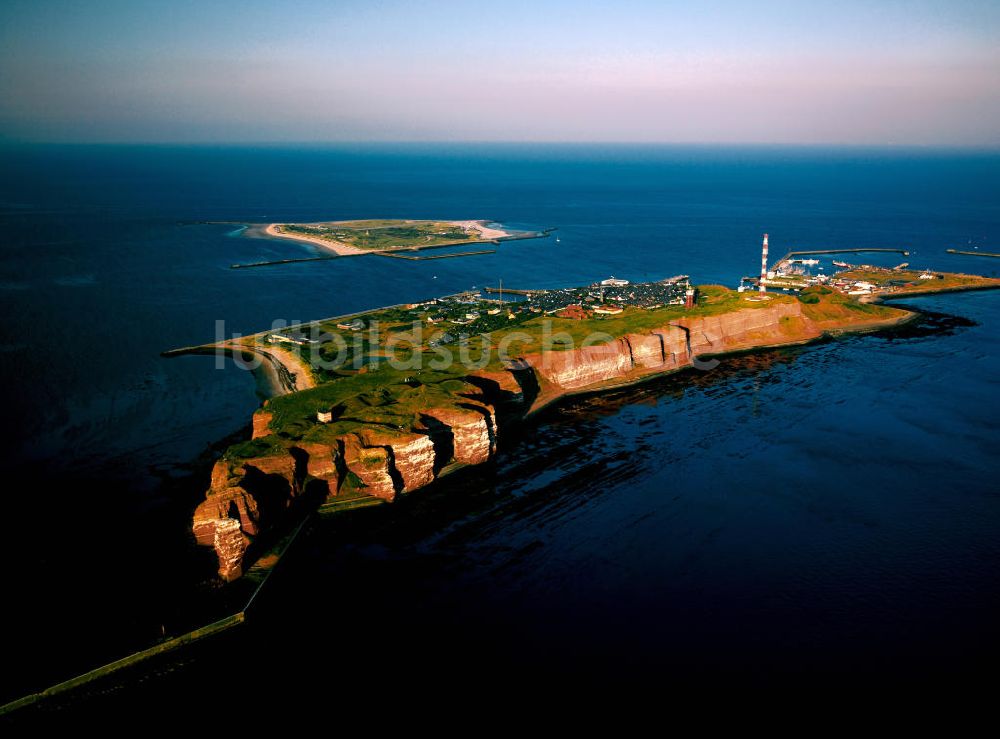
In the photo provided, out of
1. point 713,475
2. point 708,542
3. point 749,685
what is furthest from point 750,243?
point 749,685

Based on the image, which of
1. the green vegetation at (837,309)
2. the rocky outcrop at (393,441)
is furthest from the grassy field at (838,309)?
the rocky outcrop at (393,441)

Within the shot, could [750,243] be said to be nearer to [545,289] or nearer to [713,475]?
[545,289]

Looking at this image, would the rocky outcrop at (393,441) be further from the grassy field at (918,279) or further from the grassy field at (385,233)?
the grassy field at (385,233)

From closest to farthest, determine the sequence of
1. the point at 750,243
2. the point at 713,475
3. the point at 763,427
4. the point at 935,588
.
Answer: the point at 935,588 → the point at 713,475 → the point at 763,427 → the point at 750,243

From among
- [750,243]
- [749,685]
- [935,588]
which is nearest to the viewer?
[749,685]

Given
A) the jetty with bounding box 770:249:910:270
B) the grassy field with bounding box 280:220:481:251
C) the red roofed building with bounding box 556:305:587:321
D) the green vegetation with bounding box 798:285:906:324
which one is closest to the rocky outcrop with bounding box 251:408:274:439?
the red roofed building with bounding box 556:305:587:321

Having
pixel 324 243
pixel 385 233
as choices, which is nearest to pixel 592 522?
pixel 324 243

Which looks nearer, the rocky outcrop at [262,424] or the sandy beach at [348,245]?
the rocky outcrop at [262,424]
